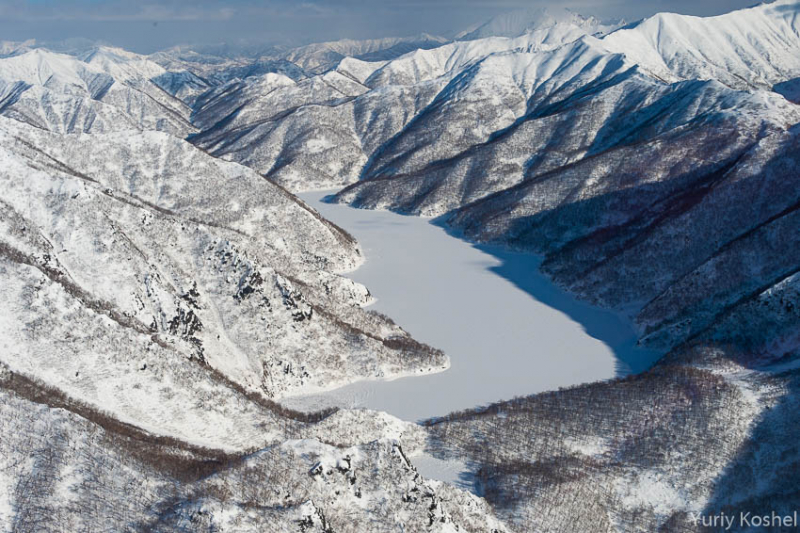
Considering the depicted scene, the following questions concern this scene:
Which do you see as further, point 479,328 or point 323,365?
point 479,328

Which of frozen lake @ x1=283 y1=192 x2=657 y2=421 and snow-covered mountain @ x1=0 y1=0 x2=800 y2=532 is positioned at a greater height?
snow-covered mountain @ x1=0 y1=0 x2=800 y2=532

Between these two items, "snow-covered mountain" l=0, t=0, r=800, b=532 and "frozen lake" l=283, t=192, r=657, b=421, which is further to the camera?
"frozen lake" l=283, t=192, r=657, b=421

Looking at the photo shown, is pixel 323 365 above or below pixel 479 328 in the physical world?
above

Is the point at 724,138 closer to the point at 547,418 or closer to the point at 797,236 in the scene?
the point at 797,236

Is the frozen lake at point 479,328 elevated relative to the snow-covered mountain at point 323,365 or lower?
lower

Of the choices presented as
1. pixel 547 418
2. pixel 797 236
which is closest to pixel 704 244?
pixel 797 236

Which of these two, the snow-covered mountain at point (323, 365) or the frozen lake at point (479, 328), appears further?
the frozen lake at point (479, 328)

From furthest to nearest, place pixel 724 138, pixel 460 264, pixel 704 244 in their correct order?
pixel 724 138
pixel 460 264
pixel 704 244

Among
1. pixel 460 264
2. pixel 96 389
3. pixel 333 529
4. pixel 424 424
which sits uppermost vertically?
pixel 333 529
